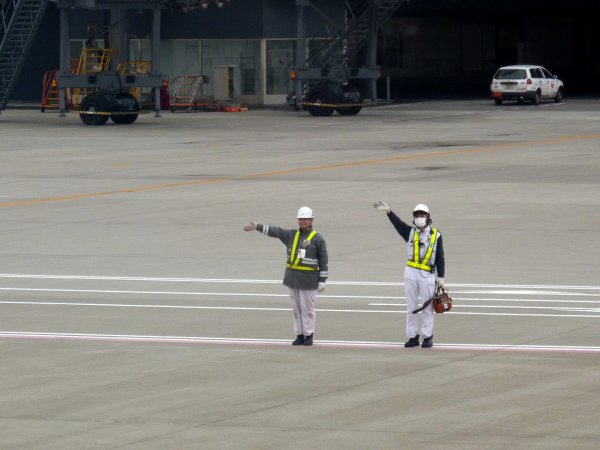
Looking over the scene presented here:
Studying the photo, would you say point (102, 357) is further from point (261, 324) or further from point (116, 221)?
point (116, 221)

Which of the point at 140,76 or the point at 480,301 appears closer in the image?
the point at 480,301


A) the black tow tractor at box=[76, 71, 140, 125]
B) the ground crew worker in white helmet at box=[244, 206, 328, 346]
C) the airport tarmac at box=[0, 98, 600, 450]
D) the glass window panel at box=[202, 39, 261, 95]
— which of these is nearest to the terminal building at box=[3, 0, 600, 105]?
the glass window panel at box=[202, 39, 261, 95]

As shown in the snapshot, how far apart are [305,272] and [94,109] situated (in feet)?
155

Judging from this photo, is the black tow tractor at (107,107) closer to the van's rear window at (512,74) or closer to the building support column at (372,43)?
the building support column at (372,43)

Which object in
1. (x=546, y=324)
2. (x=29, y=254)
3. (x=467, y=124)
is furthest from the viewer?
(x=467, y=124)

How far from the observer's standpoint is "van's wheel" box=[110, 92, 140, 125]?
63594mm

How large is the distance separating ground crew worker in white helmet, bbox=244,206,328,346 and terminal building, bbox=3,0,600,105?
168ft

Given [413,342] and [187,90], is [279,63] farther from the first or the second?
[413,342]

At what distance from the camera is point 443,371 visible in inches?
609

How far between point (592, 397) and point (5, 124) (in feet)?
174

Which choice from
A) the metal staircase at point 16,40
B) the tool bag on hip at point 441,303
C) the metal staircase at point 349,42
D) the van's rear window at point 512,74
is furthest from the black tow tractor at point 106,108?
the tool bag on hip at point 441,303

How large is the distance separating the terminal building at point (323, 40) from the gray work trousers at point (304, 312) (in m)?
51.4

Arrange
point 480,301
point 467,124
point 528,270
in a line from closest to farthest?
point 480,301, point 528,270, point 467,124

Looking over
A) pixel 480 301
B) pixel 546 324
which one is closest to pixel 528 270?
pixel 480 301
